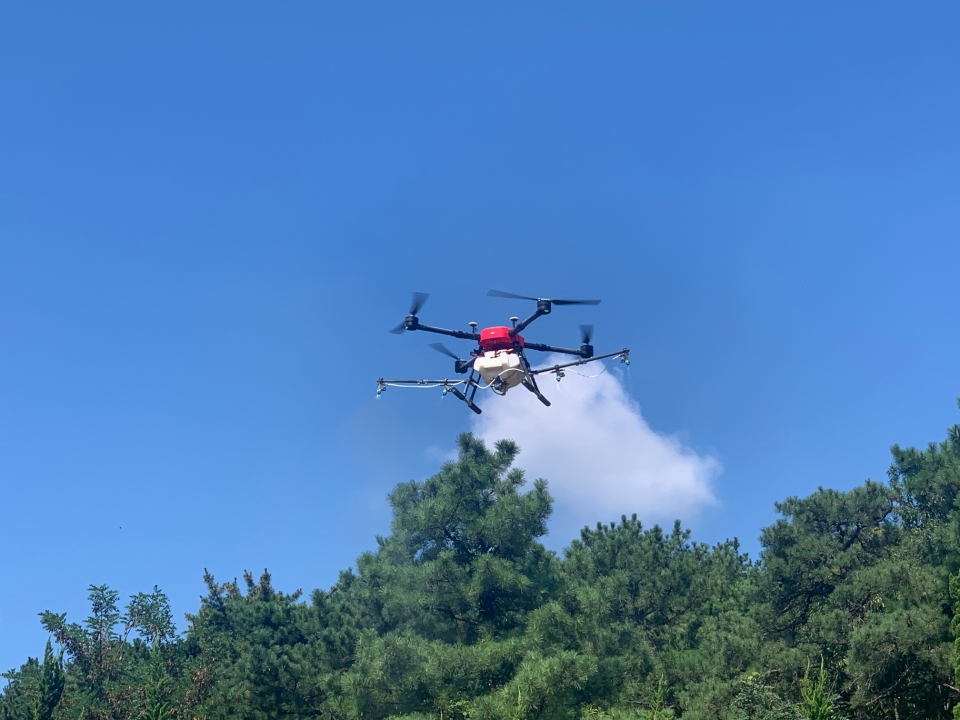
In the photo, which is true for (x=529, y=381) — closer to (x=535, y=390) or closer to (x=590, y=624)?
(x=535, y=390)

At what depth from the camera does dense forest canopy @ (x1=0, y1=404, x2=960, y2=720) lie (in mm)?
31156

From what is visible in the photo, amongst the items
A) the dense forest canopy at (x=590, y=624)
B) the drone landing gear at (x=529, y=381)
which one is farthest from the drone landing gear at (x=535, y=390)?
the dense forest canopy at (x=590, y=624)

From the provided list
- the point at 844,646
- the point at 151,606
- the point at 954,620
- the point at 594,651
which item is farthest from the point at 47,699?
the point at 954,620

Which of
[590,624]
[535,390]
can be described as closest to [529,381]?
[535,390]

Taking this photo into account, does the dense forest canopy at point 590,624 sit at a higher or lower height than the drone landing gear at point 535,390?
lower

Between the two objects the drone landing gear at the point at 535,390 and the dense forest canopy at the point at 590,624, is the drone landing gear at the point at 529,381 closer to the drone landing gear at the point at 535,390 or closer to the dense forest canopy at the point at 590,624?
the drone landing gear at the point at 535,390

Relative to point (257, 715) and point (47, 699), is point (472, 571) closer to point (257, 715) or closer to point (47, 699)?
point (257, 715)

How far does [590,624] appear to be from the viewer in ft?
119

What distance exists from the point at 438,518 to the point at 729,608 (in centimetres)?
1305

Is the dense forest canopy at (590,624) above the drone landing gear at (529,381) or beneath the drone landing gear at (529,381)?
beneath

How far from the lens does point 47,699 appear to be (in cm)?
4325

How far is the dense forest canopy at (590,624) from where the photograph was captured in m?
31.2

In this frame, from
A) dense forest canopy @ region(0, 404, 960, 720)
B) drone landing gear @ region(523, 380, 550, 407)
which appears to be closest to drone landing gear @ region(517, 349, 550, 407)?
drone landing gear @ region(523, 380, 550, 407)

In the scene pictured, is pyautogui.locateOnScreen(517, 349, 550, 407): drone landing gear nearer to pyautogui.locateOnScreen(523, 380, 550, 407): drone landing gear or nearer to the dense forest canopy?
pyautogui.locateOnScreen(523, 380, 550, 407): drone landing gear
